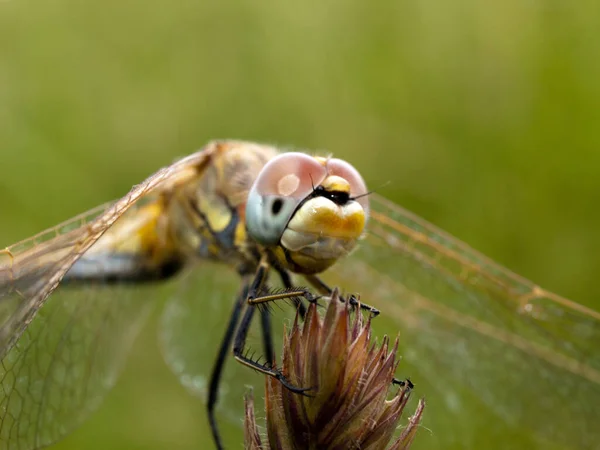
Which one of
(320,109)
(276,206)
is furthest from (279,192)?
(320,109)

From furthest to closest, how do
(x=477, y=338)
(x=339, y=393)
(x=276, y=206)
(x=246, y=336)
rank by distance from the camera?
(x=477, y=338) < (x=246, y=336) < (x=276, y=206) < (x=339, y=393)

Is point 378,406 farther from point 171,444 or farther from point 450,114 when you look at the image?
point 450,114

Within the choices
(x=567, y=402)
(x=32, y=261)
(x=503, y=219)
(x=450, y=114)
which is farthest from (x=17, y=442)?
(x=450, y=114)

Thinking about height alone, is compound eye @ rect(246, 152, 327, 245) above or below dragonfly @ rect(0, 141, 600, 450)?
above

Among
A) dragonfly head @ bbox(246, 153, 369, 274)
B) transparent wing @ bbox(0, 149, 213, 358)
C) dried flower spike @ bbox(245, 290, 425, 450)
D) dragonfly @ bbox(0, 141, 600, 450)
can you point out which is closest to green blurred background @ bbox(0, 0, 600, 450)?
dragonfly @ bbox(0, 141, 600, 450)

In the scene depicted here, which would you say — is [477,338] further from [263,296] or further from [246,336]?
[263,296]

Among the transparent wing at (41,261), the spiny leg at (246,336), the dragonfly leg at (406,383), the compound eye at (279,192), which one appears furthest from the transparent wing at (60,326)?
the dragonfly leg at (406,383)

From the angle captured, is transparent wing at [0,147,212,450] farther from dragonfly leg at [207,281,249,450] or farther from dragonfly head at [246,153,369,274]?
dragonfly leg at [207,281,249,450]

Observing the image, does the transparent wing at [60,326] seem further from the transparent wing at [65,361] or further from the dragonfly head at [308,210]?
the dragonfly head at [308,210]
